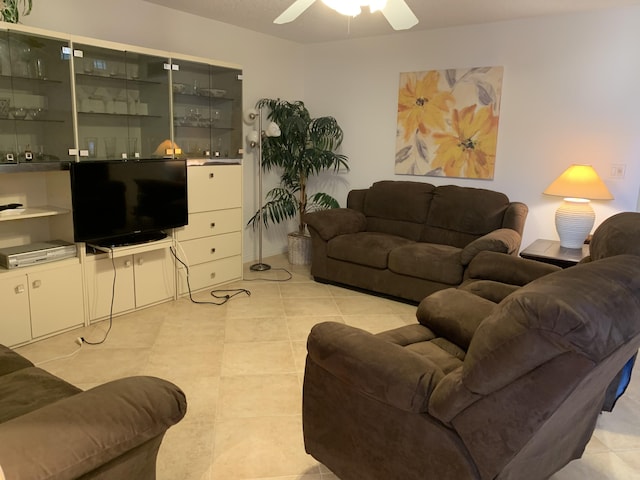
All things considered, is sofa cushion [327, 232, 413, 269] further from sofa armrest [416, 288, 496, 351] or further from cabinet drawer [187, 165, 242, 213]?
sofa armrest [416, 288, 496, 351]

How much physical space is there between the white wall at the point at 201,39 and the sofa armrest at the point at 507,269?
2841mm

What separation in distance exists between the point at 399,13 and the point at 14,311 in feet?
9.56

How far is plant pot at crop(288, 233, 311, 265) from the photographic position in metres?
5.40

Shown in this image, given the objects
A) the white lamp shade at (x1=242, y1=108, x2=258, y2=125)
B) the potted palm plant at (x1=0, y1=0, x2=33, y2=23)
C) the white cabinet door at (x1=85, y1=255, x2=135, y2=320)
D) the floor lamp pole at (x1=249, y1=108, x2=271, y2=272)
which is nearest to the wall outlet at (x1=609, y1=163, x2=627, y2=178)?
the floor lamp pole at (x1=249, y1=108, x2=271, y2=272)

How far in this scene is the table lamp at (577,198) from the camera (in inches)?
149

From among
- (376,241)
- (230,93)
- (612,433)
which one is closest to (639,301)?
(612,433)

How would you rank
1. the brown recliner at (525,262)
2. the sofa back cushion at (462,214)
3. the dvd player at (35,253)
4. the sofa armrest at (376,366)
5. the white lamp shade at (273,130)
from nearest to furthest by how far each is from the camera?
1. the sofa armrest at (376,366)
2. the brown recliner at (525,262)
3. the dvd player at (35,253)
4. the sofa back cushion at (462,214)
5. the white lamp shade at (273,130)

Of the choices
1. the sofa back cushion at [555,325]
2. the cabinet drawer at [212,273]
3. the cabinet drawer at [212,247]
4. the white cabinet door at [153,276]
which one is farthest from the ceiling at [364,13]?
the sofa back cushion at [555,325]

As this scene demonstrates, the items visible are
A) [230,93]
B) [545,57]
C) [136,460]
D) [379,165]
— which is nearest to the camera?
[136,460]

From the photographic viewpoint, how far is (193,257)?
4363mm

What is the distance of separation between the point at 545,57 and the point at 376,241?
2.17 meters

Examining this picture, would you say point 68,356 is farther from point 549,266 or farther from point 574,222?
point 574,222

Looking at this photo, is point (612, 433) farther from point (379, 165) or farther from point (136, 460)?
point (379, 165)

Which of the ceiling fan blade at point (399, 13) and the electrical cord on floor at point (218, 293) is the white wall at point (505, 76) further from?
the ceiling fan blade at point (399, 13)
